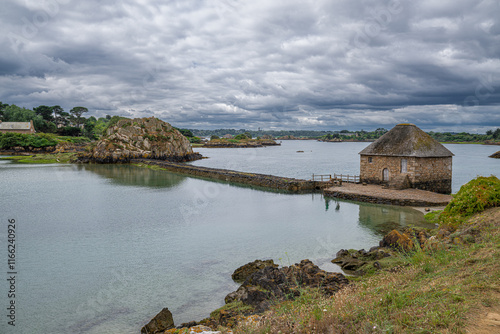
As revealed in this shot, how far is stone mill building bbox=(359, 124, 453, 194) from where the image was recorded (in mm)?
29609

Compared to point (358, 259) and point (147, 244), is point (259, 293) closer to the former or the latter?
point (358, 259)

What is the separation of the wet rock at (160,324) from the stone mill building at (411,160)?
85.9 ft

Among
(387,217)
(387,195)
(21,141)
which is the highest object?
(21,141)

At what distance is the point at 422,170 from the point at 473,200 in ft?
41.4

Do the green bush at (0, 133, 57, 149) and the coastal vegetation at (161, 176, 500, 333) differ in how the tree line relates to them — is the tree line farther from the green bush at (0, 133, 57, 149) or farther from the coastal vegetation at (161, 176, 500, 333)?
the coastal vegetation at (161, 176, 500, 333)

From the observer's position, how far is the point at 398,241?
15.0 meters

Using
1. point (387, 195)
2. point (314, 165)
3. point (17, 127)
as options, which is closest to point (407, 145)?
point (387, 195)

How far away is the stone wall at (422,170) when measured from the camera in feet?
97.2

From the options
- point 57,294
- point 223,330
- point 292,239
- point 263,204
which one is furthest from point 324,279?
point 263,204

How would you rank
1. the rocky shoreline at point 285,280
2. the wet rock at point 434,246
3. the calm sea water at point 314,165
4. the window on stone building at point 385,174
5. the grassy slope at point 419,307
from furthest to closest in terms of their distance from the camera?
1. the calm sea water at point 314,165
2. the window on stone building at point 385,174
3. the wet rock at point 434,246
4. the rocky shoreline at point 285,280
5. the grassy slope at point 419,307

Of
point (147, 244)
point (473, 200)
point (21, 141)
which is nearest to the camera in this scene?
point (473, 200)

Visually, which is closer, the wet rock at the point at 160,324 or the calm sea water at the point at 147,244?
the wet rock at the point at 160,324

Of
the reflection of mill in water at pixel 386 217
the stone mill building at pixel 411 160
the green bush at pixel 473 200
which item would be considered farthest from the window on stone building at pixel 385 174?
the green bush at pixel 473 200

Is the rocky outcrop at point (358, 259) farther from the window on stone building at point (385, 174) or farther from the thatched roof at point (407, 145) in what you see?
the window on stone building at point (385, 174)
